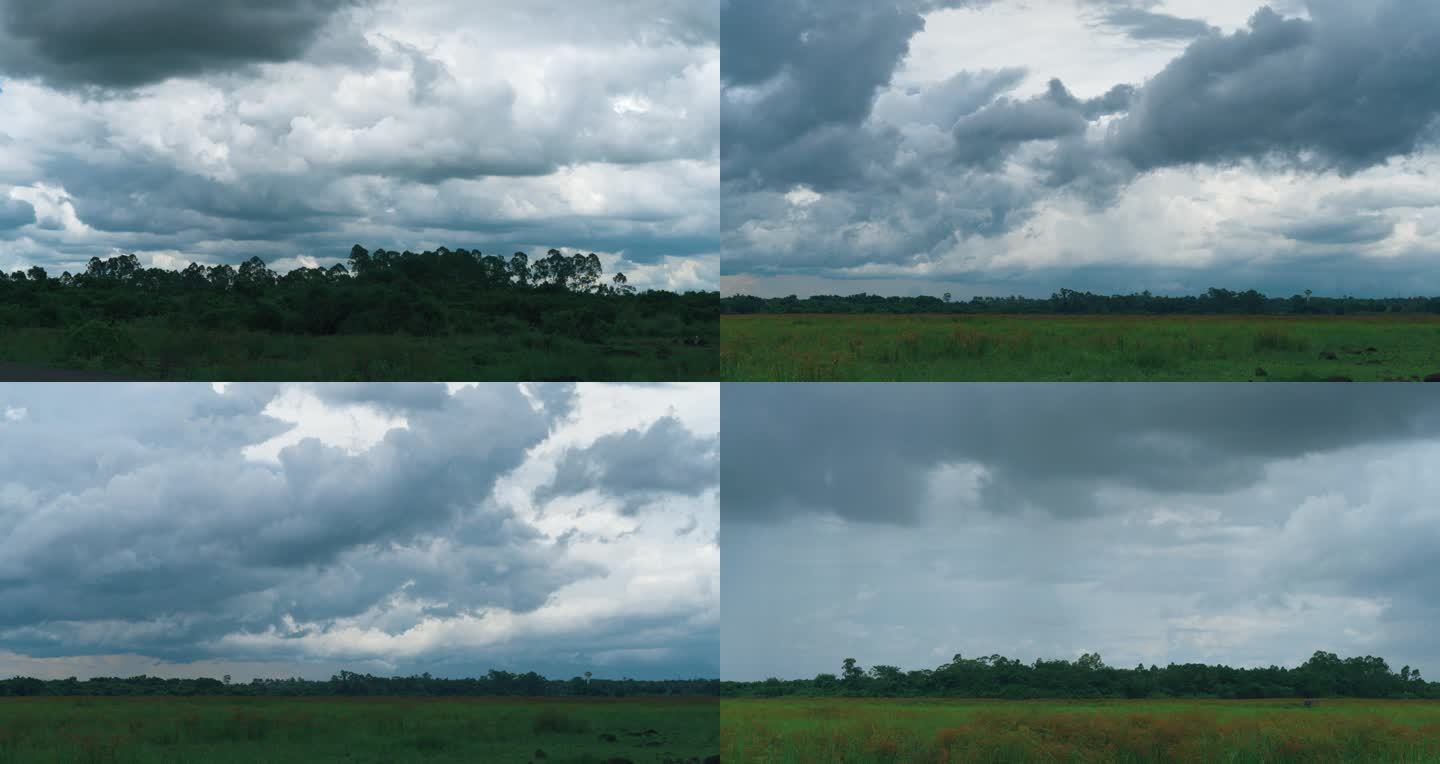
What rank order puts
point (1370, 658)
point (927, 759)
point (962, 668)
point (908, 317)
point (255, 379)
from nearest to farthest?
point (927, 759), point (255, 379), point (908, 317), point (1370, 658), point (962, 668)

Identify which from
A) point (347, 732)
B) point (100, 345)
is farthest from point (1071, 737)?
point (100, 345)

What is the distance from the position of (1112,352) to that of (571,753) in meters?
17.7

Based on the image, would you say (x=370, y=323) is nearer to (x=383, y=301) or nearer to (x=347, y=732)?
(x=383, y=301)

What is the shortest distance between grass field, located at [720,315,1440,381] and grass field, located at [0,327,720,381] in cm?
276

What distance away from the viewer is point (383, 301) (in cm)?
5488

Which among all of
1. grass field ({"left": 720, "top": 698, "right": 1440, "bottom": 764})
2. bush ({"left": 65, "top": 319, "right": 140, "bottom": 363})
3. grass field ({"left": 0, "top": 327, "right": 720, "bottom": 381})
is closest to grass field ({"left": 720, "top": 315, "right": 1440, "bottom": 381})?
grass field ({"left": 0, "top": 327, "right": 720, "bottom": 381})

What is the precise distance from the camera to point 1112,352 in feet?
109

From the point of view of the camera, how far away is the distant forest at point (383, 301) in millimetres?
53125

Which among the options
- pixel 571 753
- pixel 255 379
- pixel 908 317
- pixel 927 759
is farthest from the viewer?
pixel 908 317

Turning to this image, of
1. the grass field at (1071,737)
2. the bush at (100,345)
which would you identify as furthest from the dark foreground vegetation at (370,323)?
the grass field at (1071,737)

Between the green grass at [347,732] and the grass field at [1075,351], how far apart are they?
9602mm

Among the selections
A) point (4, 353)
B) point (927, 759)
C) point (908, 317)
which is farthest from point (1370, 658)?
point (4, 353)

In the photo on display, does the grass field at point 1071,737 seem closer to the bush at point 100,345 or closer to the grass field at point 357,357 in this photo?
the grass field at point 357,357

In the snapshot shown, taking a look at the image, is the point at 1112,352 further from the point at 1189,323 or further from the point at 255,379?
the point at 255,379
